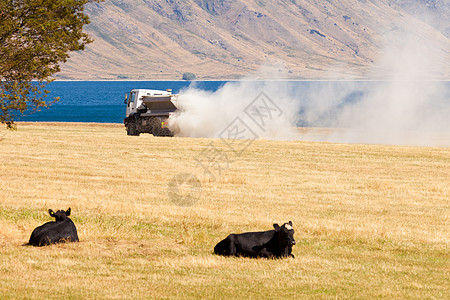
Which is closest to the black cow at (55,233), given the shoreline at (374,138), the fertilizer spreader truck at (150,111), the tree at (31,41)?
the tree at (31,41)

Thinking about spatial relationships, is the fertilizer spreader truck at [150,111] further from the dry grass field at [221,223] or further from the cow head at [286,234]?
the cow head at [286,234]

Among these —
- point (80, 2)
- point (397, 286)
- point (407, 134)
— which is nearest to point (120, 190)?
point (80, 2)

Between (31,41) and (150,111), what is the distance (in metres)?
30.2

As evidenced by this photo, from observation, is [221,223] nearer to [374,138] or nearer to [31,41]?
[31,41]

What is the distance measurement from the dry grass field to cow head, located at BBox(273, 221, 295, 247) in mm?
409

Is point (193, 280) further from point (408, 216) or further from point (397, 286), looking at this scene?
point (408, 216)

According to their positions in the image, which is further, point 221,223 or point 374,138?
point 374,138

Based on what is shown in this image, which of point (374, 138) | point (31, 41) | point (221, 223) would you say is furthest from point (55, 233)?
point (374, 138)

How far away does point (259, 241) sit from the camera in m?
13.0

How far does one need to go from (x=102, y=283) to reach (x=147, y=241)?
4057mm

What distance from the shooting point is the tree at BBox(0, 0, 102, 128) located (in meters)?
18.1

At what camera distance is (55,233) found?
14023 mm

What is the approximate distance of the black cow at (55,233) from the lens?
13.9 metres

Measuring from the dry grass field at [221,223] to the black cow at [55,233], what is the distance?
31 cm
